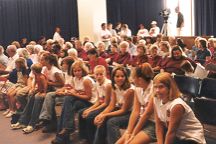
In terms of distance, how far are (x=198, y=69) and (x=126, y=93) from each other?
1.65 metres

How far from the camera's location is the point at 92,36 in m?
13.8

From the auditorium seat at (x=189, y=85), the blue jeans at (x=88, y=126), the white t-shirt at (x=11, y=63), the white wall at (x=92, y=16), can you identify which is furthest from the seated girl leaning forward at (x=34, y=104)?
the white wall at (x=92, y=16)

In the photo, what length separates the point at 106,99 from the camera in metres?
4.21

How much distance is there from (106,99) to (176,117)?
148cm

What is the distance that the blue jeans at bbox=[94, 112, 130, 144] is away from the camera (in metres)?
3.69

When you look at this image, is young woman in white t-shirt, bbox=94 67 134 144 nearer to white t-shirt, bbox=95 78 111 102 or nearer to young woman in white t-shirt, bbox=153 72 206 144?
white t-shirt, bbox=95 78 111 102

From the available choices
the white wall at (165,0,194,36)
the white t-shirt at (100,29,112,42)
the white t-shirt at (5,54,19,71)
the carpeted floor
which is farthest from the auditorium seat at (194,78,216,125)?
the white wall at (165,0,194,36)

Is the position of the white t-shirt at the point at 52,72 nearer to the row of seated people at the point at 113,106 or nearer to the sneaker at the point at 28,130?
the row of seated people at the point at 113,106

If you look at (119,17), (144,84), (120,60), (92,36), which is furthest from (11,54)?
(119,17)

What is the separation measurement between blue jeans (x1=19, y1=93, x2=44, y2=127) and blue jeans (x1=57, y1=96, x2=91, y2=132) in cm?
79

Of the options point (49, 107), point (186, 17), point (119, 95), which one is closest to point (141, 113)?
point (119, 95)

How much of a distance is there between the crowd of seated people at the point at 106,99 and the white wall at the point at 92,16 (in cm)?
647

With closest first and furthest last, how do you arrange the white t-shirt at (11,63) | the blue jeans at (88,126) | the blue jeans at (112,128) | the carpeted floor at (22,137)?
the blue jeans at (112,128)
the blue jeans at (88,126)
the carpeted floor at (22,137)
the white t-shirt at (11,63)

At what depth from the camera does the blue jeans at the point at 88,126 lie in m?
4.20
